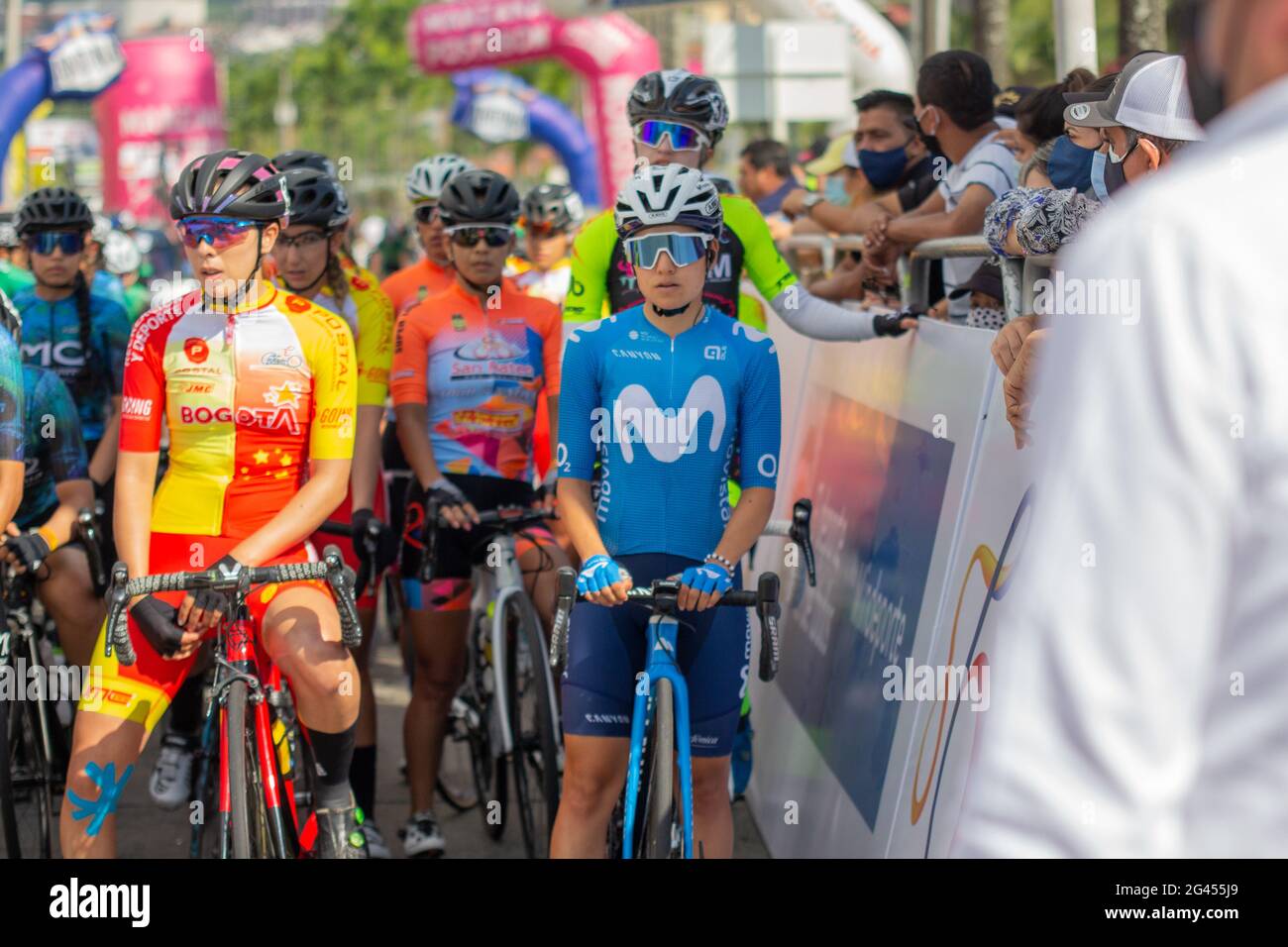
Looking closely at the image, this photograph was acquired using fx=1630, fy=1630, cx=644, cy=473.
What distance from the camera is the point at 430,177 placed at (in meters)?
8.27

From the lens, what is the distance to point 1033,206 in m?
4.39

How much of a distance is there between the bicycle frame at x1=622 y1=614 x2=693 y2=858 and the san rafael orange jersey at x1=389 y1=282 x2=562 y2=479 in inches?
82.5

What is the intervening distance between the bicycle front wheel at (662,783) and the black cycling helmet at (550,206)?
5646mm

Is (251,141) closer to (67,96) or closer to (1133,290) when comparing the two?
(67,96)

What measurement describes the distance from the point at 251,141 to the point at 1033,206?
273ft

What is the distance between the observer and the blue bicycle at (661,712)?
4.48 metres

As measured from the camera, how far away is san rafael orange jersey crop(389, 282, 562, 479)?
655 centimetres

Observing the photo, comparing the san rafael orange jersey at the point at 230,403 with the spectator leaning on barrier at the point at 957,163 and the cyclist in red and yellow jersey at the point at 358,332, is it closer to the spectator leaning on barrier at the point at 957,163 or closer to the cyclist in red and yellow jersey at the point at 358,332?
the cyclist in red and yellow jersey at the point at 358,332

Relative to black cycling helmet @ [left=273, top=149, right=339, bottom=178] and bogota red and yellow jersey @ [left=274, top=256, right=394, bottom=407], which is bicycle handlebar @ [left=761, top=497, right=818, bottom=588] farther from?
black cycling helmet @ [left=273, top=149, right=339, bottom=178]

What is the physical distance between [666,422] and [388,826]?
2.83m

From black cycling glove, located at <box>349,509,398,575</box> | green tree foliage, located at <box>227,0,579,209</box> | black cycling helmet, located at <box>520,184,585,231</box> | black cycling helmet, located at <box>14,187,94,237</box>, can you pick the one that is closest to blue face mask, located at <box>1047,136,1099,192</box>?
black cycling glove, located at <box>349,509,398,575</box>

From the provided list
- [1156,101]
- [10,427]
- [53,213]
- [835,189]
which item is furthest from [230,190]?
[835,189]

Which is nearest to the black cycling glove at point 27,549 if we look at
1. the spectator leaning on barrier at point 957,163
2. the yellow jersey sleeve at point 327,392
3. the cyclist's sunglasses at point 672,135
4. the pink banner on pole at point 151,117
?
the yellow jersey sleeve at point 327,392
